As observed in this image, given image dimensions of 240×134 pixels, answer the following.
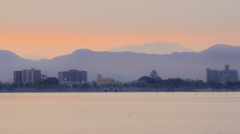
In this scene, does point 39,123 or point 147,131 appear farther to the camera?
point 39,123

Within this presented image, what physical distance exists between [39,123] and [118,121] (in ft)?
25.1

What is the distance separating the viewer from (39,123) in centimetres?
6994

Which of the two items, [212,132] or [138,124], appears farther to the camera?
[138,124]

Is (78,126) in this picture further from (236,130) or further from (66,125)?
(236,130)

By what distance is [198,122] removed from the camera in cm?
6944

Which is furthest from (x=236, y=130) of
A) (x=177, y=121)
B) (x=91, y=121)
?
(x=91, y=121)

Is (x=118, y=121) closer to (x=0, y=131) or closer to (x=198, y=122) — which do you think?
(x=198, y=122)

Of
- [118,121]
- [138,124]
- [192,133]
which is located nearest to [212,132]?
[192,133]

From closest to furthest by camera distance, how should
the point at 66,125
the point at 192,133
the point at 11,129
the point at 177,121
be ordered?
the point at 192,133, the point at 11,129, the point at 66,125, the point at 177,121

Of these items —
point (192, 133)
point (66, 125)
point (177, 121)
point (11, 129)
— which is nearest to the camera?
point (192, 133)

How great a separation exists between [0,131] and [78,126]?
304 inches

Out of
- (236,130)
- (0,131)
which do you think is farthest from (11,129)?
(236,130)

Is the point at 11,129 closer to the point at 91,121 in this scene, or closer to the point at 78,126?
the point at 78,126

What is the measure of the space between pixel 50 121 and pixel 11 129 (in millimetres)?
10460
